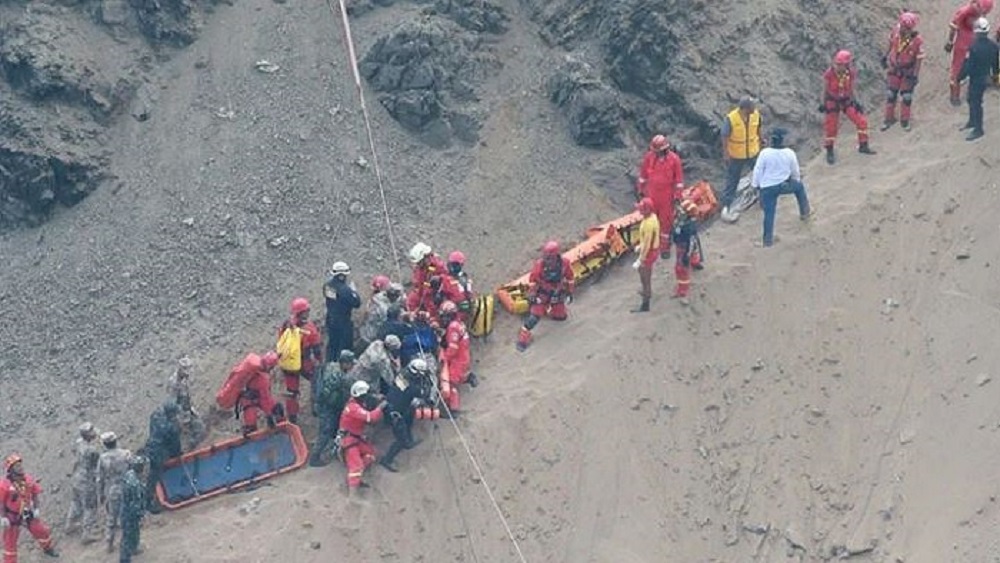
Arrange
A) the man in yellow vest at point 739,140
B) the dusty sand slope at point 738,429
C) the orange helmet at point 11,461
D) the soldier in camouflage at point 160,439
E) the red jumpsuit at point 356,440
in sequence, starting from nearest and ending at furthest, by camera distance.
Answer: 1. the orange helmet at point 11,461
2. the dusty sand slope at point 738,429
3. the red jumpsuit at point 356,440
4. the soldier in camouflage at point 160,439
5. the man in yellow vest at point 739,140

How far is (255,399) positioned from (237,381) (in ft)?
0.98

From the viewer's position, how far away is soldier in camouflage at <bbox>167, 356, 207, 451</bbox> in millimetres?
20750

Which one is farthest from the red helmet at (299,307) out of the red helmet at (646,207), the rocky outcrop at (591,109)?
the rocky outcrop at (591,109)

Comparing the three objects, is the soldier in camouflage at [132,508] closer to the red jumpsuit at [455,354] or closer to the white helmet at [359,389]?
the white helmet at [359,389]

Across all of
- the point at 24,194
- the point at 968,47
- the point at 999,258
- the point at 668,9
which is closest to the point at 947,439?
the point at 999,258

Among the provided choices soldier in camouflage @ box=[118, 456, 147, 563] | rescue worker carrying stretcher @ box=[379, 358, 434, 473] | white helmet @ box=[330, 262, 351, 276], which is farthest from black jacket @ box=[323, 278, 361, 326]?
soldier in camouflage @ box=[118, 456, 147, 563]

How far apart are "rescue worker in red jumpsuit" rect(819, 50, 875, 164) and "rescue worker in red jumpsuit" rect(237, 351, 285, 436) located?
25.4 feet

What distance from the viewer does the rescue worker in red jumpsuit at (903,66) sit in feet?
76.2

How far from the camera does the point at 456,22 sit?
25016 millimetres

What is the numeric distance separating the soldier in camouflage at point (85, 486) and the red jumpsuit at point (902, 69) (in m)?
10.9

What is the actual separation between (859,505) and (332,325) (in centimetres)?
638

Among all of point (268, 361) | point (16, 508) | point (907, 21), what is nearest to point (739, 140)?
point (907, 21)

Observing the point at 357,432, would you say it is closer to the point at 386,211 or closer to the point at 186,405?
the point at 186,405

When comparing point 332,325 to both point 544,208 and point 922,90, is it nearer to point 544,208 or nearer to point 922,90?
point 544,208
